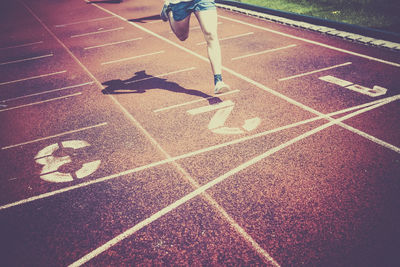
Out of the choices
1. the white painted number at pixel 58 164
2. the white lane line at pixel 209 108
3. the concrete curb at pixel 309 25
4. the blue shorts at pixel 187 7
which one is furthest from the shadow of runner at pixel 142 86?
the concrete curb at pixel 309 25

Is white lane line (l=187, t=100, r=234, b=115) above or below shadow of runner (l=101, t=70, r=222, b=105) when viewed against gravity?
below

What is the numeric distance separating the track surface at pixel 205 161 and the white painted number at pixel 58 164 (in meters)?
0.02

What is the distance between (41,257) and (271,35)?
8.15 meters

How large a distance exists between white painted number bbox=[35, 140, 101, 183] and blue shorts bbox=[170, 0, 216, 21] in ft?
8.44

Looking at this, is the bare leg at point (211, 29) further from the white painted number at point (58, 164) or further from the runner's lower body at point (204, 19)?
the white painted number at point (58, 164)

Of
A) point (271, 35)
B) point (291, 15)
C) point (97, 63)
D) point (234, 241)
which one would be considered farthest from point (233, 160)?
point (291, 15)

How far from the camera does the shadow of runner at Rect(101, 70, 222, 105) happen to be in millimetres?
5877

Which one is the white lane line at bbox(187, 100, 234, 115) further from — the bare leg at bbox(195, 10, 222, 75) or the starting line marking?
the starting line marking

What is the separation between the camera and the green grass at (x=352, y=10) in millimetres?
8344

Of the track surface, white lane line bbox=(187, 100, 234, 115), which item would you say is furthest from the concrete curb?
white lane line bbox=(187, 100, 234, 115)

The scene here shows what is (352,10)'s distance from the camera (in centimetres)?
995

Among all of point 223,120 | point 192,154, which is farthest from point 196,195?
point 223,120

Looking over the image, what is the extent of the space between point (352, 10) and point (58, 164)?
410 inches

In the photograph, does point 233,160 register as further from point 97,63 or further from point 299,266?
point 97,63
